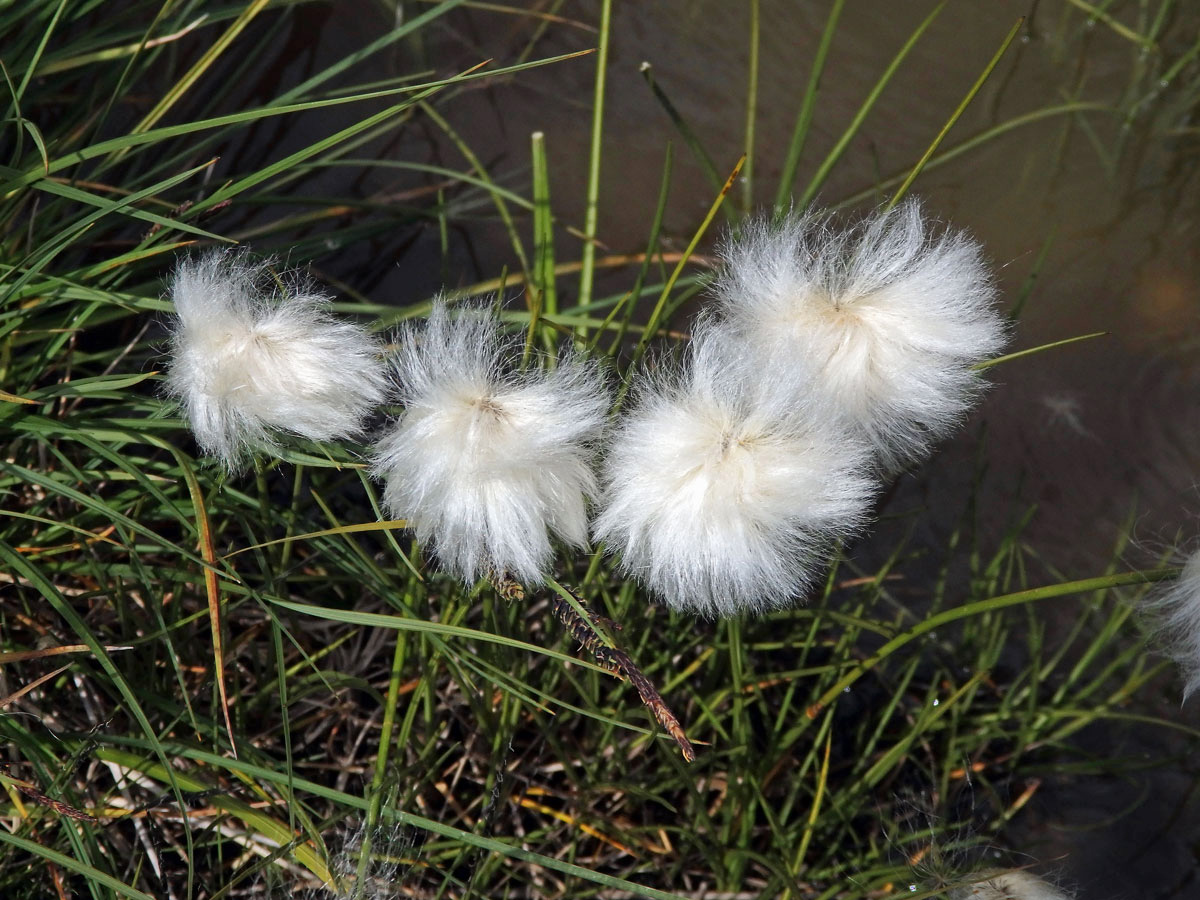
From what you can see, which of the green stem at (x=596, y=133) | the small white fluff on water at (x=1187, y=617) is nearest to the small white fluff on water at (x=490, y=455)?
the green stem at (x=596, y=133)

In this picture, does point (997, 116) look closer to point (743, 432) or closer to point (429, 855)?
point (743, 432)

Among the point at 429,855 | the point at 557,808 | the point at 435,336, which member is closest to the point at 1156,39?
the point at 435,336

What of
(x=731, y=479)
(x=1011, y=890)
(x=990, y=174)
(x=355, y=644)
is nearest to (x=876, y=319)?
(x=731, y=479)

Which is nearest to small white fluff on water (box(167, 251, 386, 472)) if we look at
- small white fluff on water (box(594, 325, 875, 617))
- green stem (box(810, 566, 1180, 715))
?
small white fluff on water (box(594, 325, 875, 617))

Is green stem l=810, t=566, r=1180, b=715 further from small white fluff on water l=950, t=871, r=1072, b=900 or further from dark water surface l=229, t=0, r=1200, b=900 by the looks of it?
dark water surface l=229, t=0, r=1200, b=900

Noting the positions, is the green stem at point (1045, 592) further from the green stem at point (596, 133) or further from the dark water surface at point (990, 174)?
the dark water surface at point (990, 174)

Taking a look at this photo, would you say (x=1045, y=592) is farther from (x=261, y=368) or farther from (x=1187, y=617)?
(x=261, y=368)

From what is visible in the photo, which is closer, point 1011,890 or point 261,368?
point 261,368

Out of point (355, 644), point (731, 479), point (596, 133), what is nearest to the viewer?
point (731, 479)
